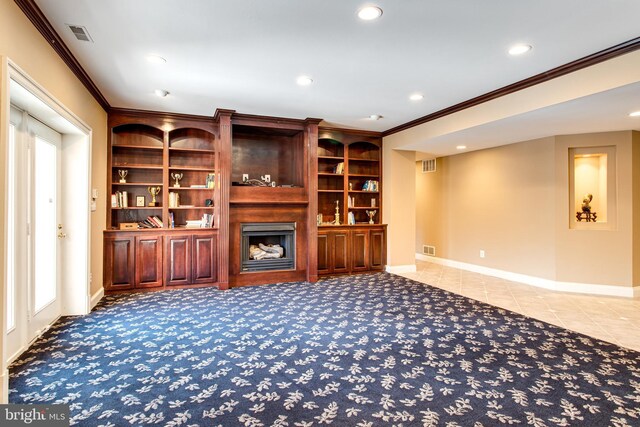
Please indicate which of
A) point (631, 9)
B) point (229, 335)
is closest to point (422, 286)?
point (229, 335)

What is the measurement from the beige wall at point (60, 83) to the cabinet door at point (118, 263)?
209 millimetres

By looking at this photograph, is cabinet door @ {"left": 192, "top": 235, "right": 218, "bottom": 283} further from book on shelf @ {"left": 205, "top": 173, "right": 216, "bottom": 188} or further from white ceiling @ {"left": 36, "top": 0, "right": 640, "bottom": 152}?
white ceiling @ {"left": 36, "top": 0, "right": 640, "bottom": 152}

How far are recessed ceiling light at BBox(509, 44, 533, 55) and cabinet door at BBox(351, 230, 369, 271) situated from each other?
3952 mm

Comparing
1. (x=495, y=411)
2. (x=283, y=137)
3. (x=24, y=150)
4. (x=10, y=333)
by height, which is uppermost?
(x=283, y=137)

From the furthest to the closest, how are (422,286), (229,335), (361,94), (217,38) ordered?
(422,286) → (361,94) → (229,335) → (217,38)

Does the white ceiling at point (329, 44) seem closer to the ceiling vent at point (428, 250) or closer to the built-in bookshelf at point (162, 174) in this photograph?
the built-in bookshelf at point (162, 174)

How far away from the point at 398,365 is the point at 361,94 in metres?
3.24

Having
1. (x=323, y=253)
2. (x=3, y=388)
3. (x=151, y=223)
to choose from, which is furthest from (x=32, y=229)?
(x=323, y=253)

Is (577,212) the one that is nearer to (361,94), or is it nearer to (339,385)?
(361,94)

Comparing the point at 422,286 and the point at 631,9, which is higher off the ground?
the point at 631,9

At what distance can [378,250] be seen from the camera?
6.81m

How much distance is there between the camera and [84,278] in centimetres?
411

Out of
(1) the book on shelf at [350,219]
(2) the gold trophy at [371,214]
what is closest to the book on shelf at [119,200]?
(1) the book on shelf at [350,219]

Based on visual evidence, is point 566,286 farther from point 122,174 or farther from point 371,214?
point 122,174
